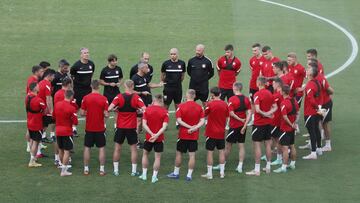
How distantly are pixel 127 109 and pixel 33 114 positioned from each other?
2097mm

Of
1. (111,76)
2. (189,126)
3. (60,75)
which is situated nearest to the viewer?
(189,126)

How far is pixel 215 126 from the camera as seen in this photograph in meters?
17.1

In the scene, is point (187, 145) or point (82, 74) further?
point (82, 74)

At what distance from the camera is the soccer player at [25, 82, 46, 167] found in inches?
690

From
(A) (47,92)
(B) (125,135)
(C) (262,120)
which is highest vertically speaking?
(A) (47,92)

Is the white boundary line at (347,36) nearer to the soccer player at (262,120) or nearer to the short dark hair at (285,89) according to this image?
the short dark hair at (285,89)

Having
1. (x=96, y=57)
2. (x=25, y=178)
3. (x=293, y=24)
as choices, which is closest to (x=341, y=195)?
(x=25, y=178)

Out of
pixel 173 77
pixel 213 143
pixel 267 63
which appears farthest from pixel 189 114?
pixel 267 63

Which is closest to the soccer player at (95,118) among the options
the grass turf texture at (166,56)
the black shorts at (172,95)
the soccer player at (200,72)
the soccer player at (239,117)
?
the grass turf texture at (166,56)

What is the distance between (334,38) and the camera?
27.8m

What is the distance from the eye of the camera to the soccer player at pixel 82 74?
19.9m

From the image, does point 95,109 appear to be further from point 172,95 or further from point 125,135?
point 172,95

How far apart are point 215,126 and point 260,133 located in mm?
1085

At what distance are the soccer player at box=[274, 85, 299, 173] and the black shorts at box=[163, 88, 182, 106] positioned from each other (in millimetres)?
3669
